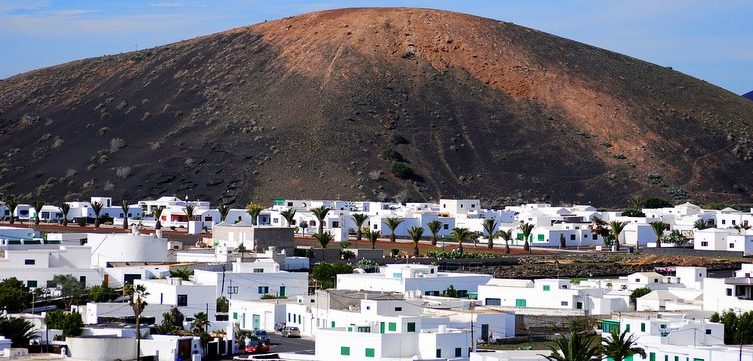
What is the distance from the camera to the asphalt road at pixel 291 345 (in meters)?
42.7

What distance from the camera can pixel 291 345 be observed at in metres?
44.3

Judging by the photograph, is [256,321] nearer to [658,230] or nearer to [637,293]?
[637,293]

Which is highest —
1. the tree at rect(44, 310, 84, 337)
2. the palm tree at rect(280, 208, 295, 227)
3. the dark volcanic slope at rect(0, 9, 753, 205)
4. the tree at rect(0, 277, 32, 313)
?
the dark volcanic slope at rect(0, 9, 753, 205)

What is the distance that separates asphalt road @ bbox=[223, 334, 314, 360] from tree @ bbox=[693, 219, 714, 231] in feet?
180

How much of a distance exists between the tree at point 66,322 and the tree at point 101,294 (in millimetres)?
7819

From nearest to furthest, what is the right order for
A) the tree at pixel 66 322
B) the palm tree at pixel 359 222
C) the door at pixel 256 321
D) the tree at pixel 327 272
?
the tree at pixel 66 322 → the door at pixel 256 321 → the tree at pixel 327 272 → the palm tree at pixel 359 222

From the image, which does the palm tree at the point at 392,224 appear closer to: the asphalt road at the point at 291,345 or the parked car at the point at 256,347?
the asphalt road at the point at 291,345

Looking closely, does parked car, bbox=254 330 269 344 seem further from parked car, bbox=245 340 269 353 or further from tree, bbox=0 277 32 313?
tree, bbox=0 277 32 313

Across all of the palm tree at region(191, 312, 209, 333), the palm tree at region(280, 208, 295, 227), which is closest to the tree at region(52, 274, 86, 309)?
the palm tree at region(191, 312, 209, 333)

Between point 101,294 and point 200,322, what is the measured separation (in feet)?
22.2

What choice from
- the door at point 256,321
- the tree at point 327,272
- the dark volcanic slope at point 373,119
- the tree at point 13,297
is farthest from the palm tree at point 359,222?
the door at point 256,321

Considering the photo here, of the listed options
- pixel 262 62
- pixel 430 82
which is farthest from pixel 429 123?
pixel 262 62

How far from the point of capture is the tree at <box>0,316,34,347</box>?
41.1m

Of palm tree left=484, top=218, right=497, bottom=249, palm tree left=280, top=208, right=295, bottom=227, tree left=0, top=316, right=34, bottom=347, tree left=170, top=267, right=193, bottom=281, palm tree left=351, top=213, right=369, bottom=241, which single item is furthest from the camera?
palm tree left=280, top=208, right=295, bottom=227
